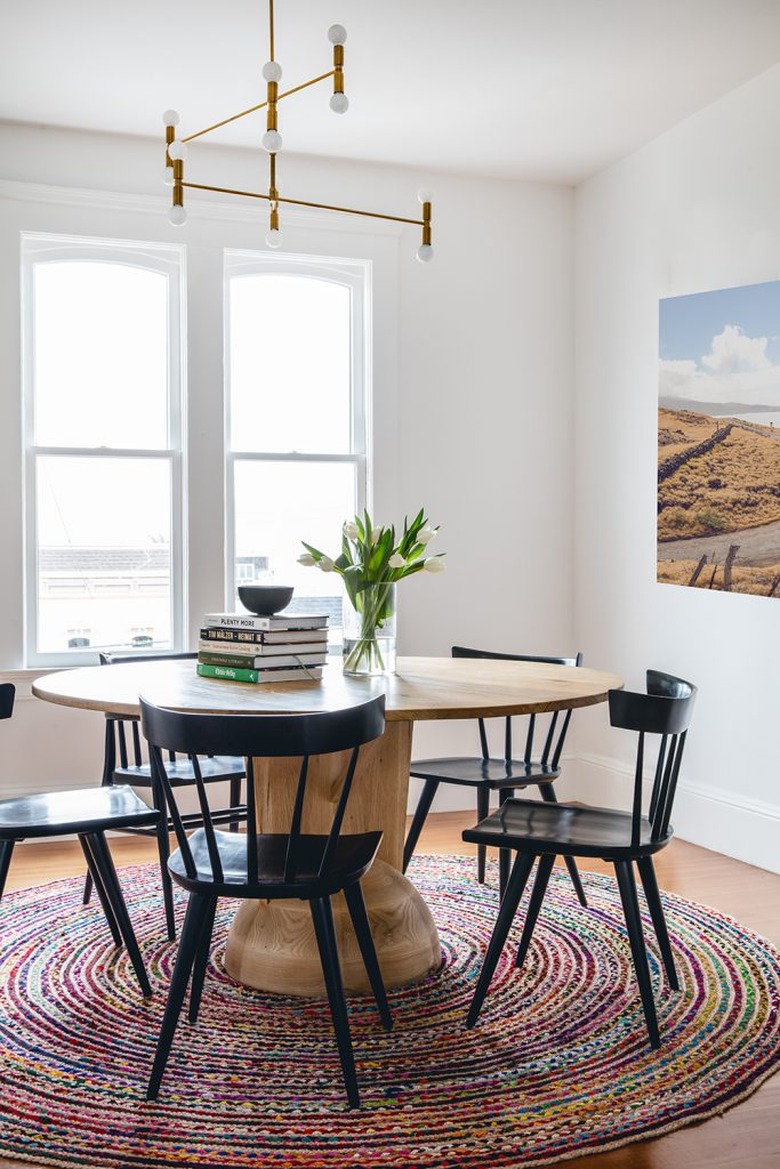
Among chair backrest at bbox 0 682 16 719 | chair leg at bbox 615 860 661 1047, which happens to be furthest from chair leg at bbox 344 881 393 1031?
chair backrest at bbox 0 682 16 719

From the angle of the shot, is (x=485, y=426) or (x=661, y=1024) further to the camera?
(x=485, y=426)

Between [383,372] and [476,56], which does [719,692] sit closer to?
[383,372]

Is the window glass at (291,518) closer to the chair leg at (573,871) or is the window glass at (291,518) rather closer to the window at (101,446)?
the window at (101,446)

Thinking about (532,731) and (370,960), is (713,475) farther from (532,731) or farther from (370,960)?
(370,960)

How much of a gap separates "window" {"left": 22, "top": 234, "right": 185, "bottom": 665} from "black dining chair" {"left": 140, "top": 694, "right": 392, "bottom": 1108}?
2.28m

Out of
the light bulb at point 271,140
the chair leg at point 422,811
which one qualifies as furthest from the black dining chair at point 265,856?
the light bulb at point 271,140

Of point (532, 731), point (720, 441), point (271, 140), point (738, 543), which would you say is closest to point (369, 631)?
point (532, 731)

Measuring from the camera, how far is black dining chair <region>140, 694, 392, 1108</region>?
7.46ft

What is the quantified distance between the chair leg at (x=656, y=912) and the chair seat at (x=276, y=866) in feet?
2.16

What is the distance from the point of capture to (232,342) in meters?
4.91

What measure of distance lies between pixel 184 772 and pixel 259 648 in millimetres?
717

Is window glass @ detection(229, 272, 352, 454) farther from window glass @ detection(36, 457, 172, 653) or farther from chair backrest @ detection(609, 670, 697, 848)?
chair backrest @ detection(609, 670, 697, 848)

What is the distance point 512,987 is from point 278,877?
960mm

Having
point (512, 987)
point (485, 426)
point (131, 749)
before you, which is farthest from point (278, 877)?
point (485, 426)
